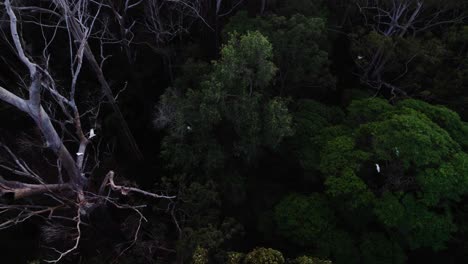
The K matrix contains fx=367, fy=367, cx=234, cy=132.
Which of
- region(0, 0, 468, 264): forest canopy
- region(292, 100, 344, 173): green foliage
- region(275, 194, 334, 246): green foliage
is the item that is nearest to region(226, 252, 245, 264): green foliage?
region(0, 0, 468, 264): forest canopy

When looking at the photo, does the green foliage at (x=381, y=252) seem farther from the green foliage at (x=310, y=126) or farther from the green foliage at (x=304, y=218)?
the green foliage at (x=310, y=126)

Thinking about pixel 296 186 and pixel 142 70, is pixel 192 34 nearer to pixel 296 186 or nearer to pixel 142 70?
pixel 142 70

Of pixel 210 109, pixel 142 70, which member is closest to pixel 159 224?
pixel 210 109

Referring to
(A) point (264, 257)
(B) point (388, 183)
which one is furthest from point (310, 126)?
(A) point (264, 257)

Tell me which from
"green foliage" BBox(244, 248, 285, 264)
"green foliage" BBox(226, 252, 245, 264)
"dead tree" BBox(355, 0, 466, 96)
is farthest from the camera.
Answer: "dead tree" BBox(355, 0, 466, 96)

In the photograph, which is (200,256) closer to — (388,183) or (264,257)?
(264,257)

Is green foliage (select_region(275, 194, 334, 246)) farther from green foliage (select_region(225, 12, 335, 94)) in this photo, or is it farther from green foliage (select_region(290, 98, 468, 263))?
green foliage (select_region(225, 12, 335, 94))
